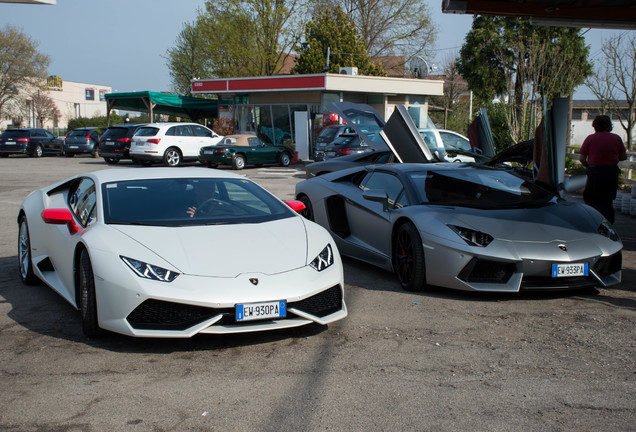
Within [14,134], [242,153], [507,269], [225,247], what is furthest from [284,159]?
[225,247]

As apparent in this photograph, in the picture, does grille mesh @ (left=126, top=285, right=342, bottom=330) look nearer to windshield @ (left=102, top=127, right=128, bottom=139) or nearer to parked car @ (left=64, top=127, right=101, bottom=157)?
windshield @ (left=102, top=127, right=128, bottom=139)

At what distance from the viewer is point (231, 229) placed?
502cm

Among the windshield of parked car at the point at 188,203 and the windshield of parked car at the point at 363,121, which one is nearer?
the windshield of parked car at the point at 188,203

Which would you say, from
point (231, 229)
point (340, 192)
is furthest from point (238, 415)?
point (340, 192)

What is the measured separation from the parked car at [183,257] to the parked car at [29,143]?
30.4 meters

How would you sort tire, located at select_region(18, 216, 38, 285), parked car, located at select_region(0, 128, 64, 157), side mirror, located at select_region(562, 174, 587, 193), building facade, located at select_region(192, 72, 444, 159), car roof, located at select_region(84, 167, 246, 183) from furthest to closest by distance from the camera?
parked car, located at select_region(0, 128, 64, 157), building facade, located at select_region(192, 72, 444, 159), side mirror, located at select_region(562, 174, 587, 193), tire, located at select_region(18, 216, 38, 285), car roof, located at select_region(84, 167, 246, 183)

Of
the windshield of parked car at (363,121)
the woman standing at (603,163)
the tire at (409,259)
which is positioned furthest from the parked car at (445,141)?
the tire at (409,259)

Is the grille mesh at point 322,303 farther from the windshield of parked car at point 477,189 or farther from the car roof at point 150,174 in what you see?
the windshield of parked car at point 477,189

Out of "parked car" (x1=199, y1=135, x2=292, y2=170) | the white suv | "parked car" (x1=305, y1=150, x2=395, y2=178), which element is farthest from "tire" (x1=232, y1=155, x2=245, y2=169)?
"parked car" (x1=305, y1=150, x2=395, y2=178)

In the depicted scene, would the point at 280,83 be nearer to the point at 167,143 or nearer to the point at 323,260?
the point at 167,143

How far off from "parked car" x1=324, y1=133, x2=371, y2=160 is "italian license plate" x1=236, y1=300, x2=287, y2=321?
15759 mm

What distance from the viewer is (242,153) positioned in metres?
24.3

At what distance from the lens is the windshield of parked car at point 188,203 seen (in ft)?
16.7

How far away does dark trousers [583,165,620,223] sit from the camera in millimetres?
8922
